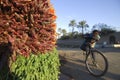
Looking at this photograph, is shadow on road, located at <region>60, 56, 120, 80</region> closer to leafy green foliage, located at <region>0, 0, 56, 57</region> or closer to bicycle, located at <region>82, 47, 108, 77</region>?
bicycle, located at <region>82, 47, 108, 77</region>

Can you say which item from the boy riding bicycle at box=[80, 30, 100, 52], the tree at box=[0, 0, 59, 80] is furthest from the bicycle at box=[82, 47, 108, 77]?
the tree at box=[0, 0, 59, 80]

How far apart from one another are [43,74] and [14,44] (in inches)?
33.9

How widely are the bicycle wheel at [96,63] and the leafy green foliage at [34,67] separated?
2.87 metres

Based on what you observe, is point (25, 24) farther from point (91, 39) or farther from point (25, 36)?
point (91, 39)

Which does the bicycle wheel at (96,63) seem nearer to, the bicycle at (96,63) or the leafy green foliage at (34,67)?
the bicycle at (96,63)

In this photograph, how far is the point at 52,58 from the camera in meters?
4.76

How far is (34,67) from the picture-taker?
4203 millimetres

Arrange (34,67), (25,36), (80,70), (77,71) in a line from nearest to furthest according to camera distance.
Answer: (25,36) < (34,67) < (77,71) < (80,70)

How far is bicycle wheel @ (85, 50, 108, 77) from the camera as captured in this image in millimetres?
7394

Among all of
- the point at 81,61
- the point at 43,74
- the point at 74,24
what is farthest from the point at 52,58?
the point at 74,24

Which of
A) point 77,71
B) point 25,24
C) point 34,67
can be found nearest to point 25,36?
point 25,24

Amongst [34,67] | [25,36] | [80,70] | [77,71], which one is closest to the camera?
[25,36]

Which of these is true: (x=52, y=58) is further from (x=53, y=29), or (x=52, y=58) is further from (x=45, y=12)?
(x=45, y=12)

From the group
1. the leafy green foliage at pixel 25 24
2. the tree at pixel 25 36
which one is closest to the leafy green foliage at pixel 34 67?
the tree at pixel 25 36
